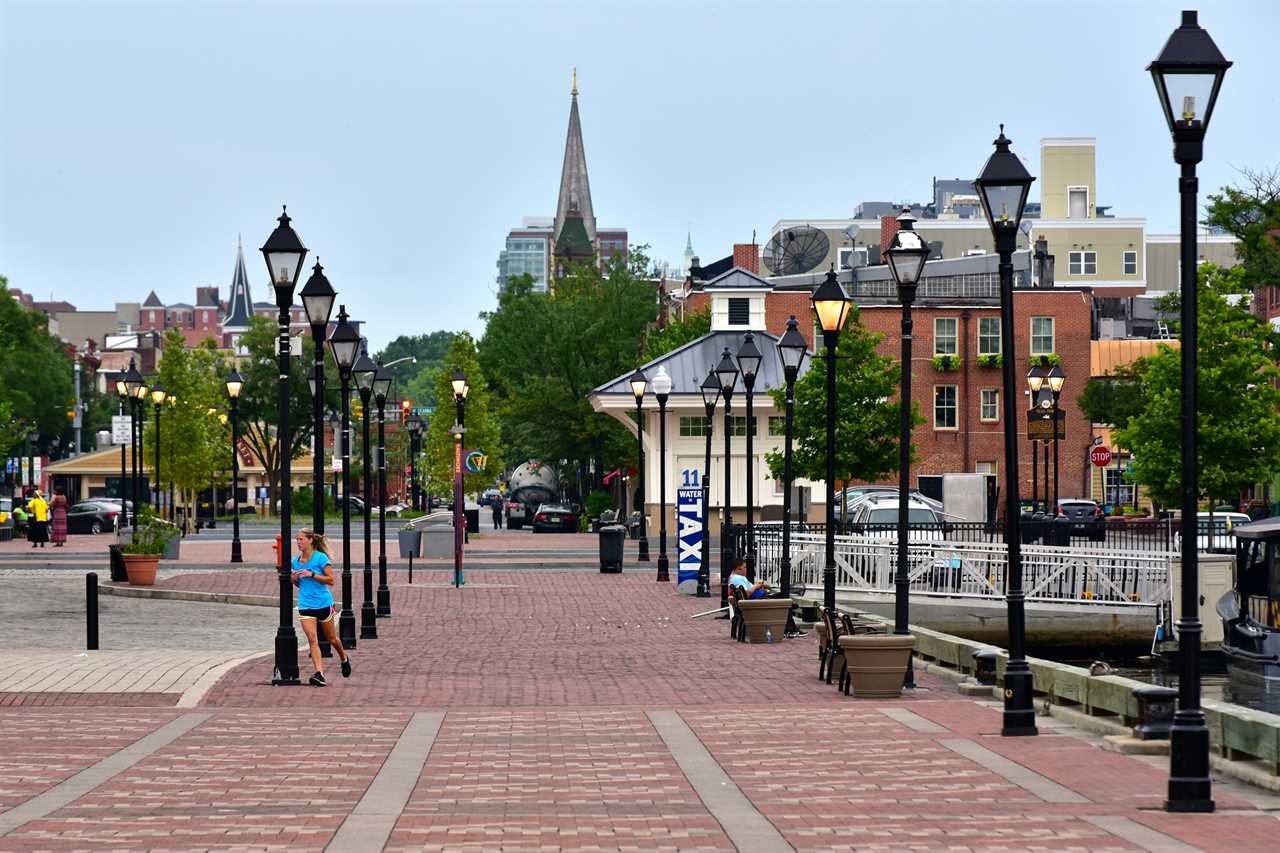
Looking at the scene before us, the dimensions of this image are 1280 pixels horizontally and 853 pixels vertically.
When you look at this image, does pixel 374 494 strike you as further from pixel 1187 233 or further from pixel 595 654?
pixel 1187 233

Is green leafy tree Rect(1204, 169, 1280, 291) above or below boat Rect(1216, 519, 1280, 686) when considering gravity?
above

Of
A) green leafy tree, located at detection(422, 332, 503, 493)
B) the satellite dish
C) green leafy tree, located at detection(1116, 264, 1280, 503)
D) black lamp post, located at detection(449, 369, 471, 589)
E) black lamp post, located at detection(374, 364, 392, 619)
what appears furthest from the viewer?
the satellite dish

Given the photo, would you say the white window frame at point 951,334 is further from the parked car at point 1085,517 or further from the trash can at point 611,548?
the trash can at point 611,548

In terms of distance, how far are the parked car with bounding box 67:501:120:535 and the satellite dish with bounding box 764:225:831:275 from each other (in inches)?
1286

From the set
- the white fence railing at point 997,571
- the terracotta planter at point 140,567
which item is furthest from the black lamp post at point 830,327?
the terracotta planter at point 140,567

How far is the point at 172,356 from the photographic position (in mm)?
84812

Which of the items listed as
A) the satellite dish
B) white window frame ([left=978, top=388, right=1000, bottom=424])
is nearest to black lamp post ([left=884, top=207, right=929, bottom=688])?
white window frame ([left=978, top=388, right=1000, bottom=424])

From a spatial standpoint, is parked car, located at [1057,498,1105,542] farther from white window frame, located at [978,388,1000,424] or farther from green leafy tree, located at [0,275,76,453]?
green leafy tree, located at [0,275,76,453]

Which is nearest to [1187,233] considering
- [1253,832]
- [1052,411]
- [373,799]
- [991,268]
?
[1253,832]

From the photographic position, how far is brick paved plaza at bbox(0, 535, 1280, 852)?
35.4ft

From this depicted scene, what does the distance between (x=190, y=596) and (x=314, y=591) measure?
1573 cm

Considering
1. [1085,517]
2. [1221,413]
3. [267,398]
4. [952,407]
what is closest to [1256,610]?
[1221,413]

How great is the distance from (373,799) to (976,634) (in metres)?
25.4

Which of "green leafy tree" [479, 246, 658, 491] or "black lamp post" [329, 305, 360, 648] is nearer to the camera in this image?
"black lamp post" [329, 305, 360, 648]
